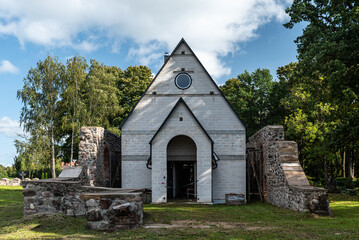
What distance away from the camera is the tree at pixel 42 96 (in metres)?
30.3

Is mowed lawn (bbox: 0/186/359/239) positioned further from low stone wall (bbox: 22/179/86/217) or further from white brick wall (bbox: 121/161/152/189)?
white brick wall (bbox: 121/161/152/189)

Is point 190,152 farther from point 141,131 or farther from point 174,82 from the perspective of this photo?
point 174,82

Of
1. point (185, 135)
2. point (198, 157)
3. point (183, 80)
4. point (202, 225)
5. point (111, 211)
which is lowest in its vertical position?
point (202, 225)

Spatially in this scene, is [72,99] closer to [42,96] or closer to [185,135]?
[42,96]

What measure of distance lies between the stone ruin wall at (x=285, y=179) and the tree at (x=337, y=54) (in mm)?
3102

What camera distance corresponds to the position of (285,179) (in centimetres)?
1469

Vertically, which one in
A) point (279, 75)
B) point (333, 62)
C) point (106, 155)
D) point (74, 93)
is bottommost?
point (106, 155)

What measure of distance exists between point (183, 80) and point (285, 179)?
28.6 ft

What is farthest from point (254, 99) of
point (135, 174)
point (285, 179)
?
point (285, 179)

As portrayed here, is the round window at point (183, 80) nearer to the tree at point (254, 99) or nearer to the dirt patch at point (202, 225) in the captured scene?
the dirt patch at point (202, 225)

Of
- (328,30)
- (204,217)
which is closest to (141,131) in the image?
(204,217)

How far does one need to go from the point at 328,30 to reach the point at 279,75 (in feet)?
71.0

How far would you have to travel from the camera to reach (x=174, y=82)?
1981 cm

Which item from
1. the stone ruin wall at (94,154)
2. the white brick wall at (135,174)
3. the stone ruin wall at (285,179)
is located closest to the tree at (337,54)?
the stone ruin wall at (285,179)
